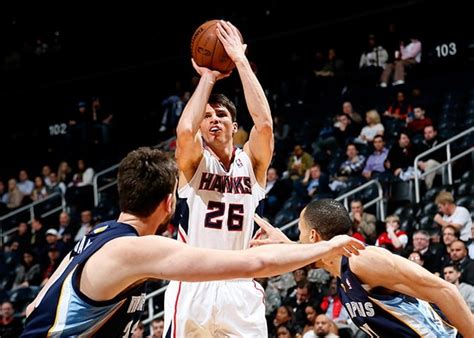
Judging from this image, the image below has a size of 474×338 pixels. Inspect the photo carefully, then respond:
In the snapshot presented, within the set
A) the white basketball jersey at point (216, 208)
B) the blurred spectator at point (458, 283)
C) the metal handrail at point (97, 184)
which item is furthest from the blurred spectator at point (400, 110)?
the white basketball jersey at point (216, 208)

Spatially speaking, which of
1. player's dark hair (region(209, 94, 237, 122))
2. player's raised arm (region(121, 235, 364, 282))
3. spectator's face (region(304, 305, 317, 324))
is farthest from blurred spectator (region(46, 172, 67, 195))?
player's raised arm (region(121, 235, 364, 282))

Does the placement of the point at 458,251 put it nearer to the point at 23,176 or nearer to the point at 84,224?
the point at 84,224

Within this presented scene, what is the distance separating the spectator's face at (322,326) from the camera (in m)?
9.37

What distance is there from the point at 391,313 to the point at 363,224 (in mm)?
6334

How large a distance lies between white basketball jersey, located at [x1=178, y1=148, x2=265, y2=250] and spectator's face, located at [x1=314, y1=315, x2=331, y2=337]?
364 centimetres

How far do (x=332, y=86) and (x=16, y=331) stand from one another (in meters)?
7.47

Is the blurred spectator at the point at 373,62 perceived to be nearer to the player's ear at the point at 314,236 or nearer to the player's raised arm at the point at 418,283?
the player's ear at the point at 314,236

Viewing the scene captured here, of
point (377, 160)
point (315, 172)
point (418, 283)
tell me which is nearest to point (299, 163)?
point (315, 172)

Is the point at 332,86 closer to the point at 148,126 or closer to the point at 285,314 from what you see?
the point at 148,126

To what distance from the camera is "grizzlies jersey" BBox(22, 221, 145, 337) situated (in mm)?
3568

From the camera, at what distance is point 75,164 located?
61.7 feet

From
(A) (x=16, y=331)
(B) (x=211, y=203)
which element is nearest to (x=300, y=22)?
(A) (x=16, y=331)

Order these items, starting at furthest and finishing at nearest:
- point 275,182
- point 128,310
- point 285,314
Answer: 1. point 275,182
2. point 285,314
3. point 128,310

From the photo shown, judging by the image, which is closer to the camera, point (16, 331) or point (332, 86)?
point (16, 331)
